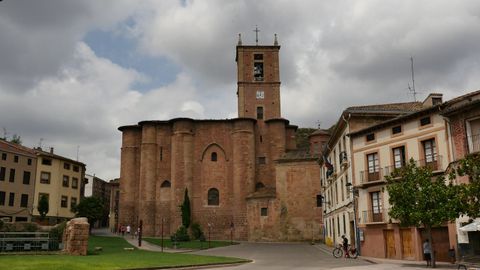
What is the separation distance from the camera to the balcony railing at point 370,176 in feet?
96.9

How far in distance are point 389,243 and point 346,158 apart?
691 centimetres

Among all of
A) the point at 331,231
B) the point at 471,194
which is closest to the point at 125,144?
the point at 331,231

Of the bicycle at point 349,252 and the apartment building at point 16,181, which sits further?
the apartment building at point 16,181

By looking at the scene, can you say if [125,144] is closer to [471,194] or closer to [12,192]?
[12,192]

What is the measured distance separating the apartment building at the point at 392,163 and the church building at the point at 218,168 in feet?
75.4

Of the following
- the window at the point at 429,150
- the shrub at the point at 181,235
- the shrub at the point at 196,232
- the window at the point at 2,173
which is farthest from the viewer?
the shrub at the point at 196,232

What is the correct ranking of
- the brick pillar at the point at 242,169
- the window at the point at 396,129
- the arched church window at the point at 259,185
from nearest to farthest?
the window at the point at 396,129, the brick pillar at the point at 242,169, the arched church window at the point at 259,185

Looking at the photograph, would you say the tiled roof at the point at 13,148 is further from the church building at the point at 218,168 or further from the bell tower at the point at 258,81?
the bell tower at the point at 258,81

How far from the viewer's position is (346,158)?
110ft

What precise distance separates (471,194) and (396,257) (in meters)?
11.0

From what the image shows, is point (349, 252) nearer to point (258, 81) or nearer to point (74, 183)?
point (258, 81)

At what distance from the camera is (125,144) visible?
6412 centimetres

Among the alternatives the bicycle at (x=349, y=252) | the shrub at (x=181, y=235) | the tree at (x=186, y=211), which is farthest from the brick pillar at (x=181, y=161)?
the bicycle at (x=349, y=252)

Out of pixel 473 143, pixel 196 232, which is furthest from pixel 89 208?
pixel 473 143
